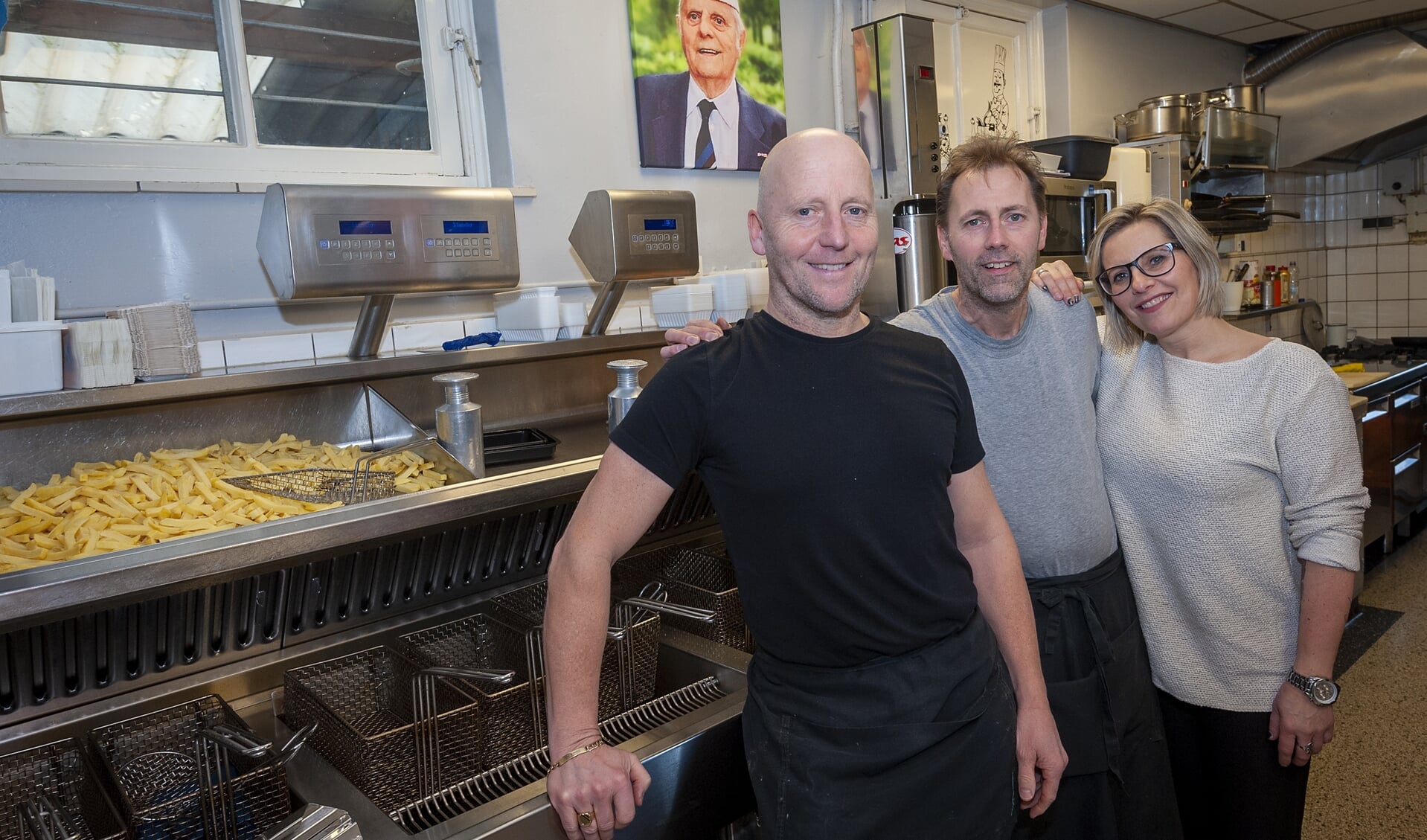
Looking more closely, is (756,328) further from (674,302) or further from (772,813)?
(674,302)

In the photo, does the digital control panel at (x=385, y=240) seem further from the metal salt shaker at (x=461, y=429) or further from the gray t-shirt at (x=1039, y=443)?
the gray t-shirt at (x=1039, y=443)

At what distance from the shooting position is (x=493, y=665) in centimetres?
168

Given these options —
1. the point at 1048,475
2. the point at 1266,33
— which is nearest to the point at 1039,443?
the point at 1048,475

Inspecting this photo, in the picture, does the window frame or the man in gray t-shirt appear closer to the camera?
the man in gray t-shirt

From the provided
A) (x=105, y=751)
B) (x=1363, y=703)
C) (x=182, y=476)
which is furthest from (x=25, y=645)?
(x=1363, y=703)

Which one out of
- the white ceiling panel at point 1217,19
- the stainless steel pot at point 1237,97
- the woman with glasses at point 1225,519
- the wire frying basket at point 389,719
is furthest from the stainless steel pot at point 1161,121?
the wire frying basket at point 389,719

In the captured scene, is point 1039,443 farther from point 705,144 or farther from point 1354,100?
point 1354,100

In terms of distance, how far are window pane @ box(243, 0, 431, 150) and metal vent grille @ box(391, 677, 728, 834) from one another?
1.73 meters

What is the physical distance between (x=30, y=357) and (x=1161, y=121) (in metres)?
4.78

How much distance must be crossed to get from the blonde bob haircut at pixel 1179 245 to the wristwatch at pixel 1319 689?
659mm

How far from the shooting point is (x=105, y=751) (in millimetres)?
1269

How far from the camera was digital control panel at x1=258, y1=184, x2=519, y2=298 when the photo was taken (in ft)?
6.20

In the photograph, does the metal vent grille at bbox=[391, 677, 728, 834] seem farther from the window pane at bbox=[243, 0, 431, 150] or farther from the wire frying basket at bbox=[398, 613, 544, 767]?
the window pane at bbox=[243, 0, 431, 150]

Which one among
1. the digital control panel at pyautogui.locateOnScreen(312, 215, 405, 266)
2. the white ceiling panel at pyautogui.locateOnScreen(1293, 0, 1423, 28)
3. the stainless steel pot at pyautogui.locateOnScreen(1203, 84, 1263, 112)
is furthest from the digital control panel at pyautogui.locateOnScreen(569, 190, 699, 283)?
the white ceiling panel at pyautogui.locateOnScreen(1293, 0, 1423, 28)
